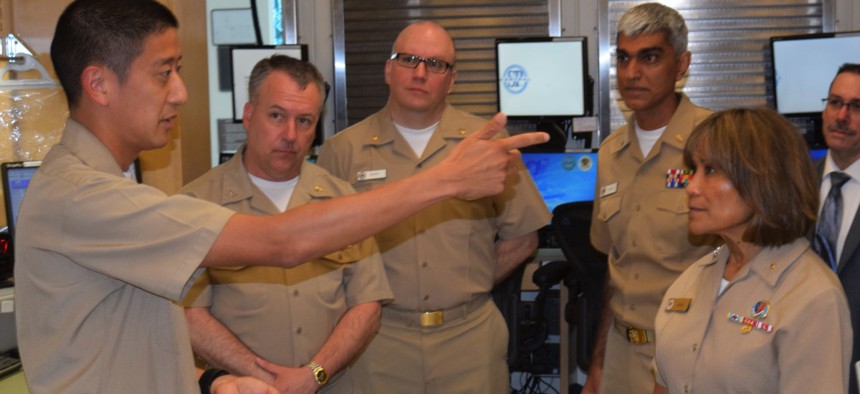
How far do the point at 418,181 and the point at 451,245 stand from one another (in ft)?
4.45

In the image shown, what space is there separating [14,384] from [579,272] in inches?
95.2

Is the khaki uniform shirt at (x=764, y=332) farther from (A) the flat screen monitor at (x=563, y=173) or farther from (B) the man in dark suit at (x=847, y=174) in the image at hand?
(A) the flat screen monitor at (x=563, y=173)

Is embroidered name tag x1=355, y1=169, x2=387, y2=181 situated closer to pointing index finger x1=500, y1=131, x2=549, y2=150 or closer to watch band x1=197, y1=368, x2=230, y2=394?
watch band x1=197, y1=368, x2=230, y2=394

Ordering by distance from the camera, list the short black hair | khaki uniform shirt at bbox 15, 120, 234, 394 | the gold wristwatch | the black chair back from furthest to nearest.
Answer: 1. the black chair back
2. the gold wristwatch
3. the short black hair
4. khaki uniform shirt at bbox 15, 120, 234, 394

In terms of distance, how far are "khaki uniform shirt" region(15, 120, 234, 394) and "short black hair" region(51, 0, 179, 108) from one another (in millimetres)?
133

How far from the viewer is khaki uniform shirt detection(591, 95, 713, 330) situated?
9.08 ft

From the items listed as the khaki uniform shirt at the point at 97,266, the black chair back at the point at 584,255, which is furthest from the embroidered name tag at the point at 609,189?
the khaki uniform shirt at the point at 97,266

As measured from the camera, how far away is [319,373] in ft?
8.52

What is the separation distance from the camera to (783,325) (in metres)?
1.89

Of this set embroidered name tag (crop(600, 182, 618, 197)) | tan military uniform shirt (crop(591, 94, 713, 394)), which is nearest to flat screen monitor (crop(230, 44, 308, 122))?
embroidered name tag (crop(600, 182, 618, 197))

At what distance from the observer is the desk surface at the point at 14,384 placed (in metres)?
2.73

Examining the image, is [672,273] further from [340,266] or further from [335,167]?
[335,167]

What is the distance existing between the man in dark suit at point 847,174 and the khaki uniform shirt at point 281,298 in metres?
1.34

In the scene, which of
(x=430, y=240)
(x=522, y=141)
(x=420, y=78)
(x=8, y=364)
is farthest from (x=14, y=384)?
(x=522, y=141)
